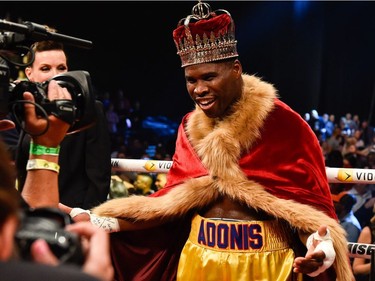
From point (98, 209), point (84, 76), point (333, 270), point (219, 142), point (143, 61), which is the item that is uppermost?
point (143, 61)

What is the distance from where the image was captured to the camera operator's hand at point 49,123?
1.68 meters

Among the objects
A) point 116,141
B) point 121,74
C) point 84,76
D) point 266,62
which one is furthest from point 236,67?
point 266,62

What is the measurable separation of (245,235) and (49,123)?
1.01 meters

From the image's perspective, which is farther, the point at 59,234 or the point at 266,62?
the point at 266,62

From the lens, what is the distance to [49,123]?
66.2 inches

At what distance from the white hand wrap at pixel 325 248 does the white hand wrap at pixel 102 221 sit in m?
0.70

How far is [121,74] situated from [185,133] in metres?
12.2

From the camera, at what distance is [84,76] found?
5.66 ft

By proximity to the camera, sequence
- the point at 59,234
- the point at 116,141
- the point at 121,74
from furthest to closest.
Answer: the point at 121,74
the point at 116,141
the point at 59,234

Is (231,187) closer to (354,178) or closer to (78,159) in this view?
(354,178)

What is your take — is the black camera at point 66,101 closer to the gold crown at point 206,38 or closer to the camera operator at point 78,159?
the gold crown at point 206,38

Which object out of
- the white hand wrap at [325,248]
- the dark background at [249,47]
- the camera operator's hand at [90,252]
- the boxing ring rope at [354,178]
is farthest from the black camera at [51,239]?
the dark background at [249,47]

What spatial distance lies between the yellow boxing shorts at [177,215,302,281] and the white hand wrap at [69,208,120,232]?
32 cm

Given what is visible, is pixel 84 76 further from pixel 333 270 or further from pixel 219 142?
pixel 333 270
